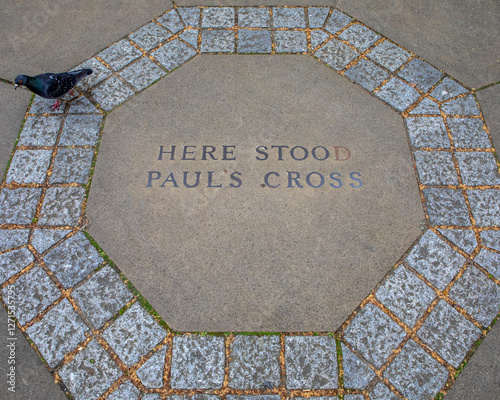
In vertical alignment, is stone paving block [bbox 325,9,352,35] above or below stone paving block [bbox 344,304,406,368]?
above

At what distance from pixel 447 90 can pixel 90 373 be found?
4842 mm

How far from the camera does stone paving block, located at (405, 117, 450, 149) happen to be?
12.3ft

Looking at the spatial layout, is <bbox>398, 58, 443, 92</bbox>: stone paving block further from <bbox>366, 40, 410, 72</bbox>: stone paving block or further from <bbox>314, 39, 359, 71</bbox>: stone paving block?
<bbox>314, 39, 359, 71</bbox>: stone paving block

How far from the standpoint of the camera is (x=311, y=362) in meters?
2.74

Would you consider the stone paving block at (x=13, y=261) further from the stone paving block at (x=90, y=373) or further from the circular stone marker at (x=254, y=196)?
the stone paving block at (x=90, y=373)

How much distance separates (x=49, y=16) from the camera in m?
4.82

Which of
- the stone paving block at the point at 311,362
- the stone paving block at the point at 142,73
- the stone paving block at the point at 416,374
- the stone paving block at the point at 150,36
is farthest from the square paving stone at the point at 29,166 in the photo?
the stone paving block at the point at 416,374

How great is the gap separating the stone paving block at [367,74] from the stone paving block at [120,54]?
9.03 feet

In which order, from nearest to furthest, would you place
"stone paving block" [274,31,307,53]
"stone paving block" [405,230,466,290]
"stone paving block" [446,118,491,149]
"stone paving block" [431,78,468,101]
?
"stone paving block" [405,230,466,290] < "stone paving block" [446,118,491,149] < "stone paving block" [431,78,468,101] < "stone paving block" [274,31,307,53]

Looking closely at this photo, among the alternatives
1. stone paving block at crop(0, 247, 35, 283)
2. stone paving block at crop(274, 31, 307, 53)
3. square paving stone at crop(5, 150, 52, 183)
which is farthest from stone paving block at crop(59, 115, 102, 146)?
stone paving block at crop(274, 31, 307, 53)

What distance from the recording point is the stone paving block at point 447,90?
4.06 meters

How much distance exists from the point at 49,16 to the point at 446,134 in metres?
5.56

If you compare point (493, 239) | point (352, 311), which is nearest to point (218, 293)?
point (352, 311)

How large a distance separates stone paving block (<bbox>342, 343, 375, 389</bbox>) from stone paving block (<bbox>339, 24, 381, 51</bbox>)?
12.2 ft
